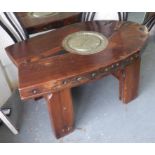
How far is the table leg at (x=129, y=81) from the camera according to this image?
1301 mm

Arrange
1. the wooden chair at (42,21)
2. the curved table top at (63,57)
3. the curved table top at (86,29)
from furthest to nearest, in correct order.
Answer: the wooden chair at (42,21) < the curved table top at (86,29) < the curved table top at (63,57)

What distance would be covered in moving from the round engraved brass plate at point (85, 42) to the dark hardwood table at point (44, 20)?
23 cm

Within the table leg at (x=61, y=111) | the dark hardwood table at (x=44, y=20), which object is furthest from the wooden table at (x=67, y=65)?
the dark hardwood table at (x=44, y=20)

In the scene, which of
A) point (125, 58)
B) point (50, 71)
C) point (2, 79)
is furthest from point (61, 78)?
point (2, 79)

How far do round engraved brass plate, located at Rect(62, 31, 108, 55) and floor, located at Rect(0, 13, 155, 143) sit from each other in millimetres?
288

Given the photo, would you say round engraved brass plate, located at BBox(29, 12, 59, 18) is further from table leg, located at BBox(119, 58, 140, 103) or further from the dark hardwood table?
table leg, located at BBox(119, 58, 140, 103)

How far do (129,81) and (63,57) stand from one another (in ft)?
1.58

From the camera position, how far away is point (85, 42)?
128cm

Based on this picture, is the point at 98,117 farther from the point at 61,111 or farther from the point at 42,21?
the point at 42,21

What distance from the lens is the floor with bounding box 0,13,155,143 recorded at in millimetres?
1293

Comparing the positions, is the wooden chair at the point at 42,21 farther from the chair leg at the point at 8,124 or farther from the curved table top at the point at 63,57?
the chair leg at the point at 8,124

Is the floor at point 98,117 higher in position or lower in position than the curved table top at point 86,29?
lower
